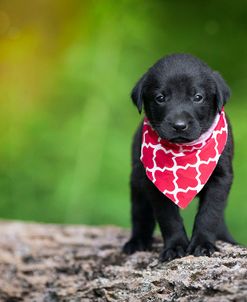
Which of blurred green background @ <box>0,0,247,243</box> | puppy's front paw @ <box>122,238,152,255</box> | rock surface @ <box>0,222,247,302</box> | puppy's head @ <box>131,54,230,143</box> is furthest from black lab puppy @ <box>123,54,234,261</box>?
blurred green background @ <box>0,0,247,243</box>

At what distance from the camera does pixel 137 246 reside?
165 inches

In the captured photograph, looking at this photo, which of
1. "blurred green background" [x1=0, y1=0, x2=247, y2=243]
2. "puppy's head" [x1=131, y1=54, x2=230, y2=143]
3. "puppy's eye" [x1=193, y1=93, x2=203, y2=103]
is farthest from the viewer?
"blurred green background" [x1=0, y1=0, x2=247, y2=243]

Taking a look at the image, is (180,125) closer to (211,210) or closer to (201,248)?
(211,210)

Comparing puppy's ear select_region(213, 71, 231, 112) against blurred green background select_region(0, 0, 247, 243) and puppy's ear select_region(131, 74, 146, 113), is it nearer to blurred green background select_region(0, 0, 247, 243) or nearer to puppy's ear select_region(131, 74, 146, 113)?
puppy's ear select_region(131, 74, 146, 113)

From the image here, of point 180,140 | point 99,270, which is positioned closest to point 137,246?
point 99,270

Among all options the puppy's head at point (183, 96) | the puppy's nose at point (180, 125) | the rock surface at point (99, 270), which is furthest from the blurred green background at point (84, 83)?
the puppy's nose at point (180, 125)

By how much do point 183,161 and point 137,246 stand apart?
2.40 ft

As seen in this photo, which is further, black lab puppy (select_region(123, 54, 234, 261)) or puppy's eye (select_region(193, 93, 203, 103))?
puppy's eye (select_region(193, 93, 203, 103))

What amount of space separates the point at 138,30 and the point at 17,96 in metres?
1.30

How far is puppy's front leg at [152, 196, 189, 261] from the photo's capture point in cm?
355

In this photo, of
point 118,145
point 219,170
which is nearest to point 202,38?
point 118,145

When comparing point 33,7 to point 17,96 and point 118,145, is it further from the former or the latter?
point 118,145

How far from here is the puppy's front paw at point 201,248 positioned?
340 cm

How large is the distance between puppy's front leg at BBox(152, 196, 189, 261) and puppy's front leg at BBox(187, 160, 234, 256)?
8cm
